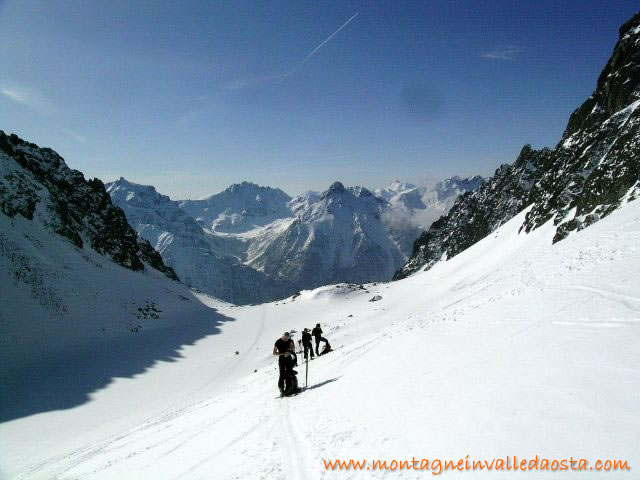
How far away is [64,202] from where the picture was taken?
69500mm

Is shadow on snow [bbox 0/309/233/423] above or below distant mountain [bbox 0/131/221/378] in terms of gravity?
below

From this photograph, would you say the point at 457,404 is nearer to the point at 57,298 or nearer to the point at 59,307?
the point at 59,307

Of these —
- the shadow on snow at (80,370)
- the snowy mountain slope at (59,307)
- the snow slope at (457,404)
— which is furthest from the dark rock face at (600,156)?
the snowy mountain slope at (59,307)

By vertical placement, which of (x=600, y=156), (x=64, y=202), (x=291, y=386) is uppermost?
(x=64, y=202)

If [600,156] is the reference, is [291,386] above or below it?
below

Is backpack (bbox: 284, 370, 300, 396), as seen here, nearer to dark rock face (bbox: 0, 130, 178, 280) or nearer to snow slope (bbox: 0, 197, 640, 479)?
snow slope (bbox: 0, 197, 640, 479)

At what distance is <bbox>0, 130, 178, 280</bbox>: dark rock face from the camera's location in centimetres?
5028

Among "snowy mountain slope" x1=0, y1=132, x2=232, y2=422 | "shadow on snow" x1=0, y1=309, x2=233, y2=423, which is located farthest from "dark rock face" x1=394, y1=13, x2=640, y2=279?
"snowy mountain slope" x1=0, y1=132, x2=232, y2=422

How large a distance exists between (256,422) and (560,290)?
11991 mm

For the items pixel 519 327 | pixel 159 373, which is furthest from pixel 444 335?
pixel 159 373

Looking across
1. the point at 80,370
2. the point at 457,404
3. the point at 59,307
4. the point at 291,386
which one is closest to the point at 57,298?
the point at 59,307

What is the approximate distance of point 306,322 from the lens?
2002 inches

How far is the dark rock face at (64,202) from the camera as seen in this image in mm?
50281

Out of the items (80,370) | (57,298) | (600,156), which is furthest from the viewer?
(600,156)
